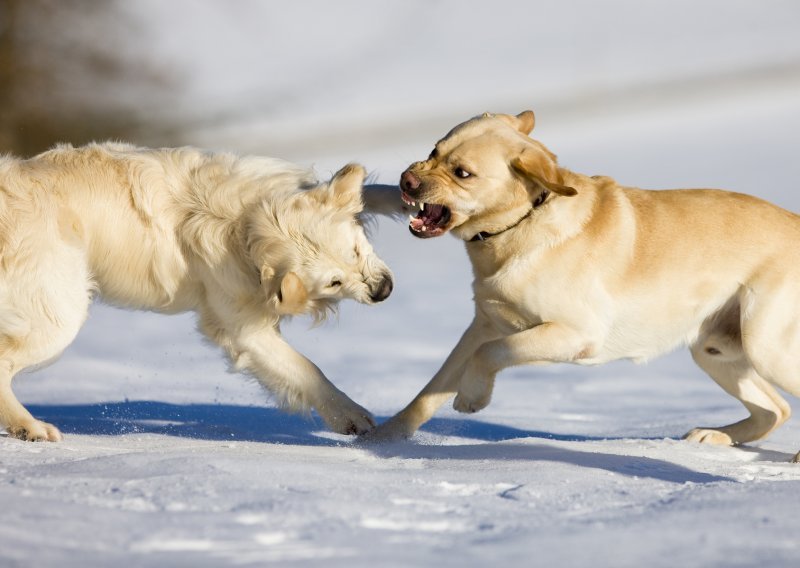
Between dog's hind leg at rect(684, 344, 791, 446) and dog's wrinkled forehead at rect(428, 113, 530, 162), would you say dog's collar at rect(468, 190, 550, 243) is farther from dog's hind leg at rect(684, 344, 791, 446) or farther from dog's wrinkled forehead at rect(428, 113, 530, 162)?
dog's hind leg at rect(684, 344, 791, 446)

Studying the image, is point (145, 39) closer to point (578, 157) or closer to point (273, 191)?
point (578, 157)

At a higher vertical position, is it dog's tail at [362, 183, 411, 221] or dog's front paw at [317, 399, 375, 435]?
dog's tail at [362, 183, 411, 221]

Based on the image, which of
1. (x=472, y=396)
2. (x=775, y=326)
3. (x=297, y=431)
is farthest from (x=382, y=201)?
(x=775, y=326)

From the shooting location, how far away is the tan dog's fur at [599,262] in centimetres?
432

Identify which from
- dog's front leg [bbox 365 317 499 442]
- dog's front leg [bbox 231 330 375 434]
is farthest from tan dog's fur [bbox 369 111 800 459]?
dog's front leg [bbox 231 330 375 434]

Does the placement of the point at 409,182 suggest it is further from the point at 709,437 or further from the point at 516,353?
the point at 709,437

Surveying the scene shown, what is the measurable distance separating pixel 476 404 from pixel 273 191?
1.39 metres

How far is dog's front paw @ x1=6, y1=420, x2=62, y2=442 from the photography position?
4301 mm

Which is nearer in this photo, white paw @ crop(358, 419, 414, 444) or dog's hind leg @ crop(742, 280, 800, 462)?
dog's hind leg @ crop(742, 280, 800, 462)

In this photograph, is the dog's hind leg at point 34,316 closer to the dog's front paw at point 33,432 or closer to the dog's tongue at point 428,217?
the dog's front paw at point 33,432

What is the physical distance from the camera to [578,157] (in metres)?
12.2

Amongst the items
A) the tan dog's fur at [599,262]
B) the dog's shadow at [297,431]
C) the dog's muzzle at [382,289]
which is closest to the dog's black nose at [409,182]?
the tan dog's fur at [599,262]

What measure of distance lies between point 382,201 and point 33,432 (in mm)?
1929

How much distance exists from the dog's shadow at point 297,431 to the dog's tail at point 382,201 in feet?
3.58
